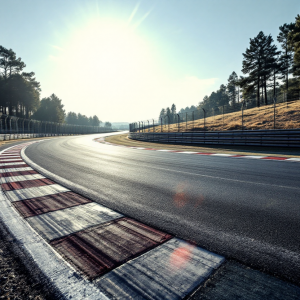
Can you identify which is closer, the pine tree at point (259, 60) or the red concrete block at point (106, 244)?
the red concrete block at point (106, 244)

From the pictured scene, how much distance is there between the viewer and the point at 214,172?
5961mm

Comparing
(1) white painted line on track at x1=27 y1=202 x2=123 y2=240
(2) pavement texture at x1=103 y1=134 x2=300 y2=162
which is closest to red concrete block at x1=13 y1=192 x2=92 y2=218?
Result: (1) white painted line on track at x1=27 y1=202 x2=123 y2=240

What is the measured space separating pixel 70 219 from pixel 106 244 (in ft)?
2.97

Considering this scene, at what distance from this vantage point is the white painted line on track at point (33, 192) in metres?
3.79

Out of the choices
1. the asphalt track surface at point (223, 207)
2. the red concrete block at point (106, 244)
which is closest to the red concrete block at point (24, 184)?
the asphalt track surface at point (223, 207)

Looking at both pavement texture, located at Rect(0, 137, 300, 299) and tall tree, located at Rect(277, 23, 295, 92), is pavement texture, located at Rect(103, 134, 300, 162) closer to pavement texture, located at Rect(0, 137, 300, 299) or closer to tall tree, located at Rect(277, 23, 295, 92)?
pavement texture, located at Rect(0, 137, 300, 299)

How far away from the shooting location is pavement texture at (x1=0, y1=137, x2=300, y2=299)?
58.8 inches

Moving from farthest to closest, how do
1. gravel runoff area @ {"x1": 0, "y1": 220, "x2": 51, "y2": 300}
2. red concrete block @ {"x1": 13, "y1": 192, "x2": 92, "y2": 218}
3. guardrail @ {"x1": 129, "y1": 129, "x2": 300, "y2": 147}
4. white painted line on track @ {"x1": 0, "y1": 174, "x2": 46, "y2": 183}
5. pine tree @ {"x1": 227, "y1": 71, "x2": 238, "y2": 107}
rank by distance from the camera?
pine tree @ {"x1": 227, "y1": 71, "x2": 238, "y2": 107}
guardrail @ {"x1": 129, "y1": 129, "x2": 300, "y2": 147}
white painted line on track @ {"x1": 0, "y1": 174, "x2": 46, "y2": 183}
red concrete block @ {"x1": 13, "y1": 192, "x2": 92, "y2": 218}
gravel runoff area @ {"x1": 0, "y1": 220, "x2": 51, "y2": 300}

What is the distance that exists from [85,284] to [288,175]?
560cm

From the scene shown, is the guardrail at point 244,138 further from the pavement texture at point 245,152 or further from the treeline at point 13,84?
the treeline at point 13,84

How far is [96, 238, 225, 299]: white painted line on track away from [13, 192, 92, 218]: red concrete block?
1914mm

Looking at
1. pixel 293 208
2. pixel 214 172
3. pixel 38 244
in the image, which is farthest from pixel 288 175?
pixel 38 244

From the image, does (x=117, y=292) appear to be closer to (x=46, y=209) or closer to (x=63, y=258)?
(x=63, y=258)

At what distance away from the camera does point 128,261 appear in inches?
73.0
